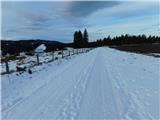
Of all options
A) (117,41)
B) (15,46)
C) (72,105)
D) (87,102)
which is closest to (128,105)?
(87,102)

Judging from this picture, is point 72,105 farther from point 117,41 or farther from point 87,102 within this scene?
point 117,41

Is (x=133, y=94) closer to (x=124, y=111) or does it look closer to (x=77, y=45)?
(x=124, y=111)

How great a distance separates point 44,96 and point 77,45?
105 metres

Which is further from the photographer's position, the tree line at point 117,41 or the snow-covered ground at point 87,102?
the tree line at point 117,41

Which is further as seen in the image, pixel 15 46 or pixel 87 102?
pixel 15 46

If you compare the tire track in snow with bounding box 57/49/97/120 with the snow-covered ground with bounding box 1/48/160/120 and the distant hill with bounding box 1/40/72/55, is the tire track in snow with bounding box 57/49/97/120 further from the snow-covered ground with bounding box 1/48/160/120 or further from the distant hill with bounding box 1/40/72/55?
the distant hill with bounding box 1/40/72/55

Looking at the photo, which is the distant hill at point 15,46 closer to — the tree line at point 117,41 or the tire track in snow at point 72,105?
the tire track in snow at point 72,105

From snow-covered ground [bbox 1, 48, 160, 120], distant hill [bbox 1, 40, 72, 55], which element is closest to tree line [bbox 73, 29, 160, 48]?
distant hill [bbox 1, 40, 72, 55]

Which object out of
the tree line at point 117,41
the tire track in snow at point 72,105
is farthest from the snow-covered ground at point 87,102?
the tree line at point 117,41

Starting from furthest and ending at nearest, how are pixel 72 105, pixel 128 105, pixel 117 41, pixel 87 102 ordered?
pixel 117 41 → pixel 87 102 → pixel 72 105 → pixel 128 105

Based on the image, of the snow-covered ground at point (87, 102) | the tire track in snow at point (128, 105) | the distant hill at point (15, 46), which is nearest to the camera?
the tire track in snow at point (128, 105)

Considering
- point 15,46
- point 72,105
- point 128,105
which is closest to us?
point 128,105

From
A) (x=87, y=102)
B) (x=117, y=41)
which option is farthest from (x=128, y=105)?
(x=117, y=41)

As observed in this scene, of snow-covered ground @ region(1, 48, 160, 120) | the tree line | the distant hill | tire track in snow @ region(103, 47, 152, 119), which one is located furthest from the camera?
the tree line
